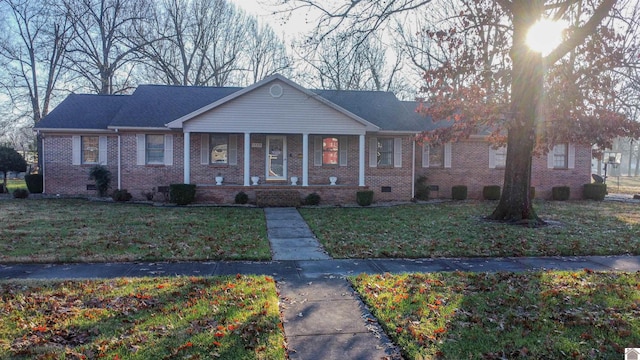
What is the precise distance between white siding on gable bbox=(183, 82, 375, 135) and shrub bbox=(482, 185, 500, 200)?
711 cm

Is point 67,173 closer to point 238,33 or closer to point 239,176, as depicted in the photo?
point 239,176

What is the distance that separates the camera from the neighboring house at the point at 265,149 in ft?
55.7

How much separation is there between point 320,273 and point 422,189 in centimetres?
1355

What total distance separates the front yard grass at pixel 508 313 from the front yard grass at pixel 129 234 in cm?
315

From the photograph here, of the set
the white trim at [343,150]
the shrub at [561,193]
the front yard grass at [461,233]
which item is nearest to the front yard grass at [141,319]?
the front yard grass at [461,233]

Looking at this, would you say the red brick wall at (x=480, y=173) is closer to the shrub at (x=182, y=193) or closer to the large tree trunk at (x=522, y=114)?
the large tree trunk at (x=522, y=114)

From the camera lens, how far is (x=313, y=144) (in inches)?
739

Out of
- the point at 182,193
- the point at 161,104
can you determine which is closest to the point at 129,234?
the point at 182,193

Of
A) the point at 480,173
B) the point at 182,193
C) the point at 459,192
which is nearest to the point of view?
the point at 182,193

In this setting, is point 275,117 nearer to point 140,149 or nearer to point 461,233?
point 140,149

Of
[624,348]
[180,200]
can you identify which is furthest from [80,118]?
[624,348]

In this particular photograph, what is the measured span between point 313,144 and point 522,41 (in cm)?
985

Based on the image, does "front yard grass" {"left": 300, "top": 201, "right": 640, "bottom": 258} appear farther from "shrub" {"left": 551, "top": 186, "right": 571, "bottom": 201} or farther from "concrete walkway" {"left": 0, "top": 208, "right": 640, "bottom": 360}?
"shrub" {"left": 551, "top": 186, "right": 571, "bottom": 201}

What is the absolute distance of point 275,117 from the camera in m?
17.1
